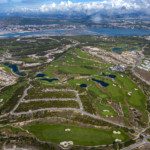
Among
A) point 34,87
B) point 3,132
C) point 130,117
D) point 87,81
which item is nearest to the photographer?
point 3,132

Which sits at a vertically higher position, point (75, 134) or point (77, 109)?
point (77, 109)

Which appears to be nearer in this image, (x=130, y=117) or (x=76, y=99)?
(x=130, y=117)

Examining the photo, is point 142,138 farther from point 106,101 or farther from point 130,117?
point 106,101

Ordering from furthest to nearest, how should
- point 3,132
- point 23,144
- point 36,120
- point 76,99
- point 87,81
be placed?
point 87,81 < point 76,99 < point 36,120 < point 3,132 < point 23,144

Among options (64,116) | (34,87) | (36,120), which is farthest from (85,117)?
(34,87)

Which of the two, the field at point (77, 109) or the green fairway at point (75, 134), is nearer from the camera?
the green fairway at point (75, 134)

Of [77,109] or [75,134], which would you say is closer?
[75,134]

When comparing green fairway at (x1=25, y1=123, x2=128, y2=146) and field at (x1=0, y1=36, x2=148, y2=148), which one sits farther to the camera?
field at (x1=0, y1=36, x2=148, y2=148)
